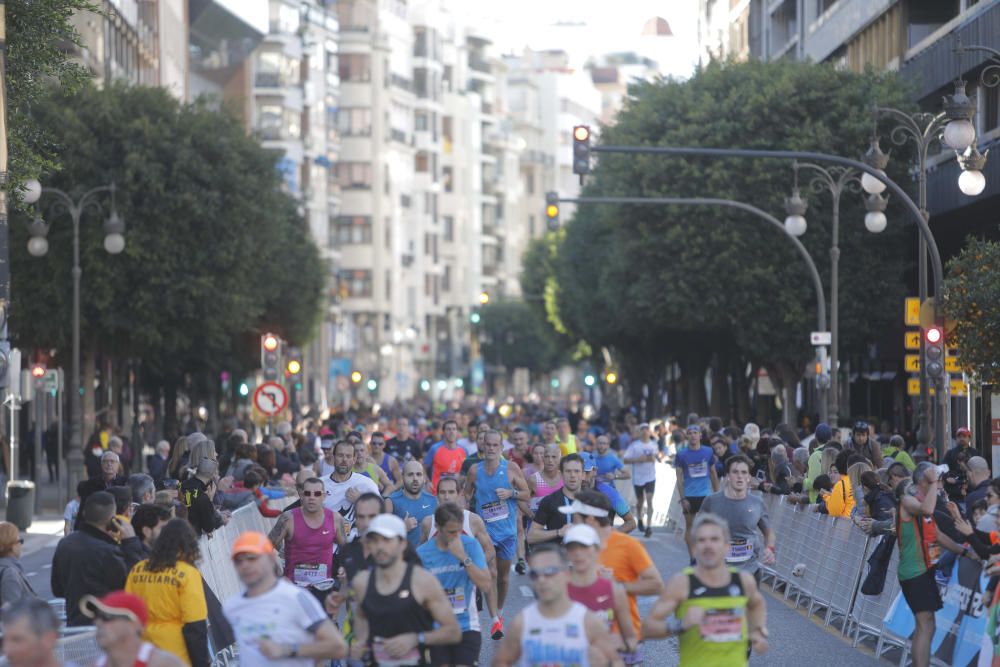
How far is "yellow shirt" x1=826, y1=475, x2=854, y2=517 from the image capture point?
21719 millimetres

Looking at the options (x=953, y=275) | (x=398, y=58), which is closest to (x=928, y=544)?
(x=953, y=275)

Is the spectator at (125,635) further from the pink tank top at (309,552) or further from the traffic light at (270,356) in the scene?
the traffic light at (270,356)

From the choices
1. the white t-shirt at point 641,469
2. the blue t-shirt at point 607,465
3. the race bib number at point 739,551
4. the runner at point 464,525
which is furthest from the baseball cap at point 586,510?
the white t-shirt at point 641,469

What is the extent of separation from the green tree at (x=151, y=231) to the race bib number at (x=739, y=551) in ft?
111

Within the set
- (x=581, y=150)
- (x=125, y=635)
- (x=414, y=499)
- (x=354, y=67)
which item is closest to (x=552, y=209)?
(x=581, y=150)

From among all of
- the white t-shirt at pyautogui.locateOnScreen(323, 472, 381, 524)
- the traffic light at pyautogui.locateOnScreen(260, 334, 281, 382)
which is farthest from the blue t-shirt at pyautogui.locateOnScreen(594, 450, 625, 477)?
the traffic light at pyautogui.locateOnScreen(260, 334, 281, 382)

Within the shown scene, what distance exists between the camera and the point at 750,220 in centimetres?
5206

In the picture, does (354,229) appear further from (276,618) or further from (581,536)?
(276,618)

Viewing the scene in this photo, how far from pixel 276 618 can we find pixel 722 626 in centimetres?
213

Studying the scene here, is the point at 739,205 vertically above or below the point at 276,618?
above

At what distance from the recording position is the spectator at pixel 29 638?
8.44m

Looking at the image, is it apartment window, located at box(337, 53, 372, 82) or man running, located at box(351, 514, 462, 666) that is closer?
man running, located at box(351, 514, 462, 666)

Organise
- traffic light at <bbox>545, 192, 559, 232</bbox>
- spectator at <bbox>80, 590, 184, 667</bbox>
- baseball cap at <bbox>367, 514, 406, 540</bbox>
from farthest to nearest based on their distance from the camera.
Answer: traffic light at <bbox>545, 192, 559, 232</bbox>
baseball cap at <bbox>367, 514, 406, 540</bbox>
spectator at <bbox>80, 590, 184, 667</bbox>

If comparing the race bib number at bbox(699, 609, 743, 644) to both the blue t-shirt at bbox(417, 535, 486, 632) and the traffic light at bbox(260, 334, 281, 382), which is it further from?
the traffic light at bbox(260, 334, 281, 382)
